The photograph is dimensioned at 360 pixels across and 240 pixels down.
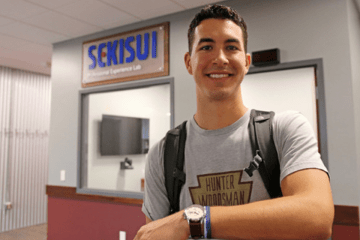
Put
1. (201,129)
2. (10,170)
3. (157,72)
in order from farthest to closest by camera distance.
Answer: (10,170) < (157,72) < (201,129)

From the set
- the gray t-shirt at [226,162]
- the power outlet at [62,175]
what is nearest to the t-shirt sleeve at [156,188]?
the gray t-shirt at [226,162]

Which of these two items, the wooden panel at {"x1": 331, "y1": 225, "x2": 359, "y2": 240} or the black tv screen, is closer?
the wooden panel at {"x1": 331, "y1": 225, "x2": 359, "y2": 240}

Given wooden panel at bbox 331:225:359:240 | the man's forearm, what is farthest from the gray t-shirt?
wooden panel at bbox 331:225:359:240

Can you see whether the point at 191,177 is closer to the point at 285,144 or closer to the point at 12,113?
the point at 285,144

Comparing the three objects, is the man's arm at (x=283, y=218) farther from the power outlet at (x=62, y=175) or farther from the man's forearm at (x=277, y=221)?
the power outlet at (x=62, y=175)

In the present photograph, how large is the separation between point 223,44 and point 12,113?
6260mm

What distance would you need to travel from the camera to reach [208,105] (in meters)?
0.99

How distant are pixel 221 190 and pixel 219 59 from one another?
0.41 m

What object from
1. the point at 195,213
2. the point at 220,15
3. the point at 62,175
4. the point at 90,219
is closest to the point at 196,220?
the point at 195,213

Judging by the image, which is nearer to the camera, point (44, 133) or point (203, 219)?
point (203, 219)

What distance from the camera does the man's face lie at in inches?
35.6

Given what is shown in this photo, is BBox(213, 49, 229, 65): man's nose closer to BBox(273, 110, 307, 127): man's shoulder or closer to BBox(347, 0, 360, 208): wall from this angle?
BBox(273, 110, 307, 127): man's shoulder

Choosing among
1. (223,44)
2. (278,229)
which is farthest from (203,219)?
(223,44)

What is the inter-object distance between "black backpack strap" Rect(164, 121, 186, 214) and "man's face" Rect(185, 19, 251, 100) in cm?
22
